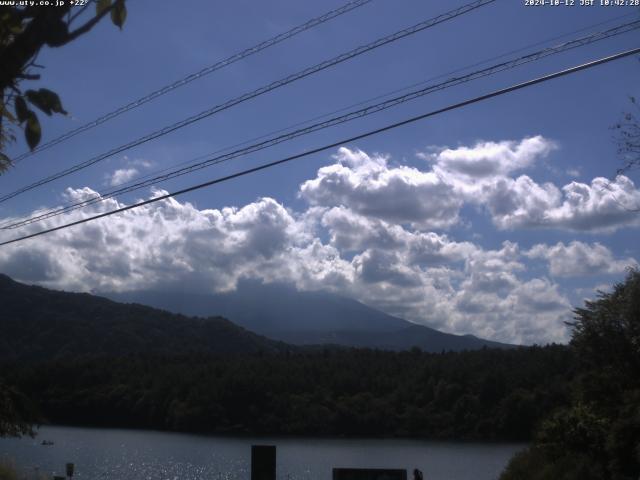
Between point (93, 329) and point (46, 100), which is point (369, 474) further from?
point (93, 329)

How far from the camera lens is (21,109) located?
3680 millimetres

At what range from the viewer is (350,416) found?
84.5 m

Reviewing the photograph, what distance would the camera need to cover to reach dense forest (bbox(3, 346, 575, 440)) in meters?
78.2

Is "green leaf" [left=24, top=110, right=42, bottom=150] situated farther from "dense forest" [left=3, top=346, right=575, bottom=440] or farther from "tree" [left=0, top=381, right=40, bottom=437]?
"dense forest" [left=3, top=346, right=575, bottom=440]

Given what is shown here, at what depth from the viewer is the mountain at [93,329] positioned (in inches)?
5723

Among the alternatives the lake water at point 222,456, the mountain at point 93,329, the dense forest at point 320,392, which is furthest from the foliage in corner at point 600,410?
the mountain at point 93,329

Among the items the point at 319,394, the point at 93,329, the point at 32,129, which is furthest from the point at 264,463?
the point at 93,329

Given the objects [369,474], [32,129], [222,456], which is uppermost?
[32,129]

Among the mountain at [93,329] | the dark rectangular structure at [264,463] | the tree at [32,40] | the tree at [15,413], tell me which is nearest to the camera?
the tree at [32,40]

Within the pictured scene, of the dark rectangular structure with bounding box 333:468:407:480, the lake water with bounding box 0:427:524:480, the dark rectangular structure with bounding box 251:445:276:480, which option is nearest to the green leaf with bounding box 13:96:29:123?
the dark rectangular structure with bounding box 251:445:276:480

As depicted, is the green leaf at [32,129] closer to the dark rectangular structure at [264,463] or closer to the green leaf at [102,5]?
the green leaf at [102,5]

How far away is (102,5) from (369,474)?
9424 millimetres

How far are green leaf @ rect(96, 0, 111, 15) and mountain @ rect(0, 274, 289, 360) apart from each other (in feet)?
450

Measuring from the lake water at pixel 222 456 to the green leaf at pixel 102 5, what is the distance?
3480 centimetres
